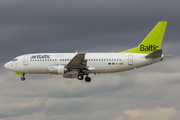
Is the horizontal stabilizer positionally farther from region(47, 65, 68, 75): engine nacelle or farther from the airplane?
region(47, 65, 68, 75): engine nacelle

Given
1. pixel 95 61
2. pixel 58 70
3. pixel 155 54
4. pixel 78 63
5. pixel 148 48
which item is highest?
pixel 148 48

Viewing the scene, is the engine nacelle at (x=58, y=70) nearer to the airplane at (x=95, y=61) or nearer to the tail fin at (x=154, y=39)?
the airplane at (x=95, y=61)

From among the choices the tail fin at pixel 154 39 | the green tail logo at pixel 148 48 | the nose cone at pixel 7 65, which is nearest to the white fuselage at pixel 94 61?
the nose cone at pixel 7 65

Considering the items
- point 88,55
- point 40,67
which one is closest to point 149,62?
point 88,55

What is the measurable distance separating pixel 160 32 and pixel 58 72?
23840 mm

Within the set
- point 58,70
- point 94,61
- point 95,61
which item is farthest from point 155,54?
point 58,70

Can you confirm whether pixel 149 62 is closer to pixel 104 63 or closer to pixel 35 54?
pixel 104 63

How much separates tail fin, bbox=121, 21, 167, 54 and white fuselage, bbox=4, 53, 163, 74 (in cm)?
281

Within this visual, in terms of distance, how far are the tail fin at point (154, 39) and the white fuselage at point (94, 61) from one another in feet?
9.22

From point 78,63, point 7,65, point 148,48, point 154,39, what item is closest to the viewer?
point 78,63

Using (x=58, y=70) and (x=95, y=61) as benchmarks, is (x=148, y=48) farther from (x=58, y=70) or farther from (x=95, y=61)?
(x=58, y=70)

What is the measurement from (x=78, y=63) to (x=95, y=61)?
4.27 meters

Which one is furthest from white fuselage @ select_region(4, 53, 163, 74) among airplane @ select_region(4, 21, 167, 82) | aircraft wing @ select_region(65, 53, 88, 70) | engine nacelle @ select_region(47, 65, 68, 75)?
engine nacelle @ select_region(47, 65, 68, 75)

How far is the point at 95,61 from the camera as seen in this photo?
68.2 meters
